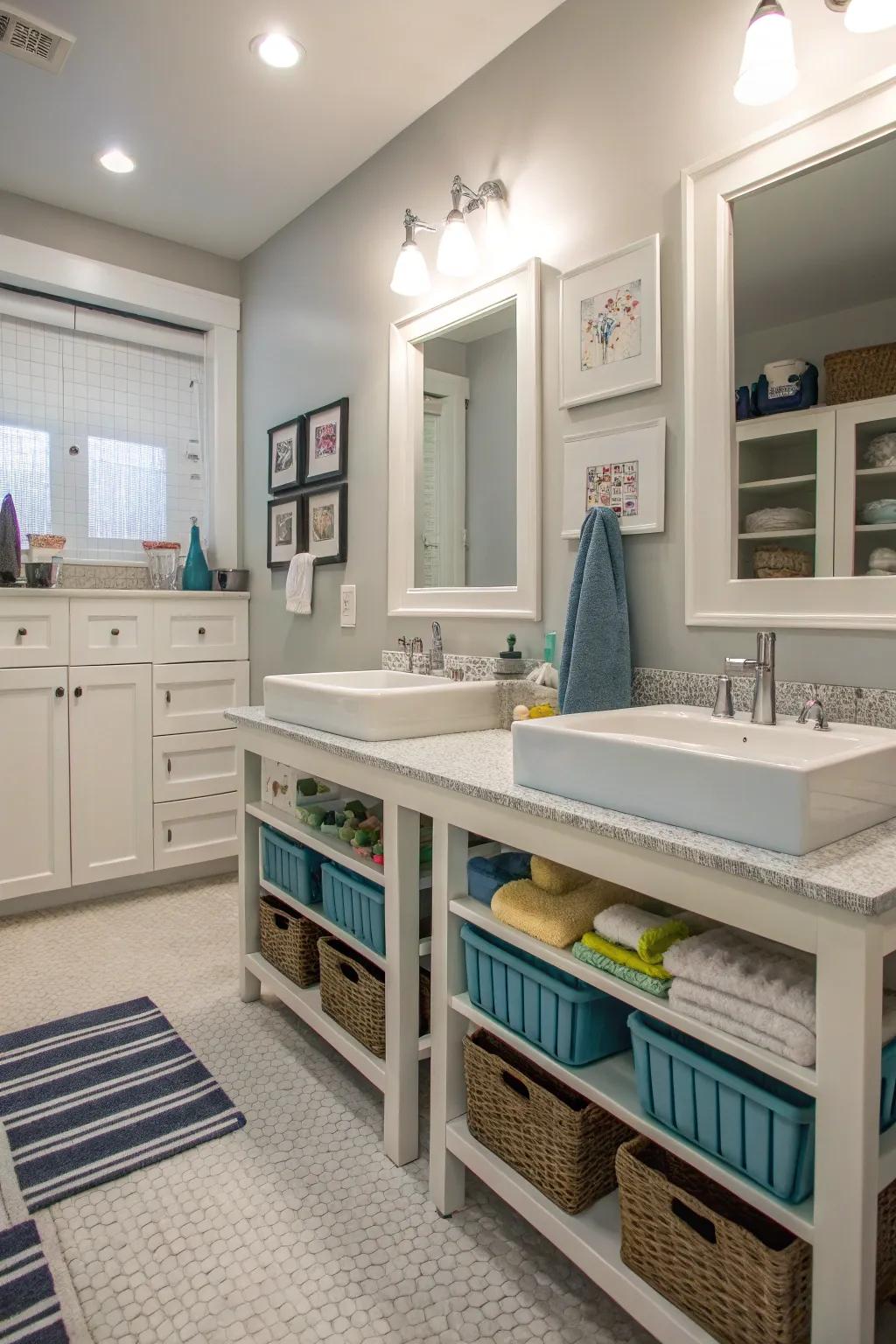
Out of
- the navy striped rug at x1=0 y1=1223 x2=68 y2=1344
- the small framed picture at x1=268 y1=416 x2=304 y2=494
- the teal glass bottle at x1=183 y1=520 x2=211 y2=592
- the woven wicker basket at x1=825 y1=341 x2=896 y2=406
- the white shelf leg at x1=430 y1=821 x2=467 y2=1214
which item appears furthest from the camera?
the teal glass bottle at x1=183 y1=520 x2=211 y2=592

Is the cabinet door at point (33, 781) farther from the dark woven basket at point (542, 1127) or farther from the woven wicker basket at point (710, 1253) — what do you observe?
the woven wicker basket at point (710, 1253)

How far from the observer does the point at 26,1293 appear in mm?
1275

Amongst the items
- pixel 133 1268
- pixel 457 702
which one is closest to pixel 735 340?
pixel 457 702

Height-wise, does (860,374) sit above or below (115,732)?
above

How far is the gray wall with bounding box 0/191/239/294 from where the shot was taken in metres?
2.81

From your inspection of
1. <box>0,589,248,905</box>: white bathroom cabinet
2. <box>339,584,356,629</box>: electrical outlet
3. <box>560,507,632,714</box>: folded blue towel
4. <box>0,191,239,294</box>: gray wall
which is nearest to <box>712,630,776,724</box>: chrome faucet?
<box>560,507,632,714</box>: folded blue towel

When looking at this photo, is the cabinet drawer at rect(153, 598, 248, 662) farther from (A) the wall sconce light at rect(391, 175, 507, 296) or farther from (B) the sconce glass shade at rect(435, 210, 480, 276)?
(B) the sconce glass shade at rect(435, 210, 480, 276)

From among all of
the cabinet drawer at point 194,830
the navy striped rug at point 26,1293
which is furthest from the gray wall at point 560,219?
the navy striped rug at point 26,1293

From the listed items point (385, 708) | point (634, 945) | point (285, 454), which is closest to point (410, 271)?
point (285, 454)

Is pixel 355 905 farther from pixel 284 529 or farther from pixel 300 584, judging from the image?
pixel 284 529

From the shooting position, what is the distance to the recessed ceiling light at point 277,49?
201 centimetres

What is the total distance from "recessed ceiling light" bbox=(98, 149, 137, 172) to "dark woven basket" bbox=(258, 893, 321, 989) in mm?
2363

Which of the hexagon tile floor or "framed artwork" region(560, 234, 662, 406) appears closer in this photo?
the hexagon tile floor

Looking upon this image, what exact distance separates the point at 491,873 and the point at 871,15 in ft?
4.95
